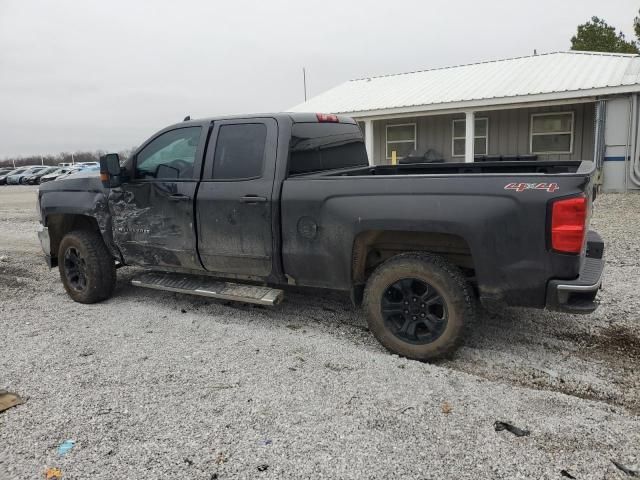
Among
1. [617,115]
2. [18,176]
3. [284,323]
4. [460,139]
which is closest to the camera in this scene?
[284,323]

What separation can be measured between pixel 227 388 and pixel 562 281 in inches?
92.3

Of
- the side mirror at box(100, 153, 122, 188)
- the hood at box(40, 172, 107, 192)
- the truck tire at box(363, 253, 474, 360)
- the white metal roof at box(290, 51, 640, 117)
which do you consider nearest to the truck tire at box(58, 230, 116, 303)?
the hood at box(40, 172, 107, 192)

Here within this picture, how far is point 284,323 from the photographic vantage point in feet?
15.6

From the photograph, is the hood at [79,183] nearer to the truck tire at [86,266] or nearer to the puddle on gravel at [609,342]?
the truck tire at [86,266]

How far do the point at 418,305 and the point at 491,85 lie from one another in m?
13.2

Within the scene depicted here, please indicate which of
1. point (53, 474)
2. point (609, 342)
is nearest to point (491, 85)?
point (609, 342)

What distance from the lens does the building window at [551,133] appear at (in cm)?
1475

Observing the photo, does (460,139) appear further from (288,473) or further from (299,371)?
(288,473)

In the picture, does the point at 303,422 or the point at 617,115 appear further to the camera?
the point at 617,115

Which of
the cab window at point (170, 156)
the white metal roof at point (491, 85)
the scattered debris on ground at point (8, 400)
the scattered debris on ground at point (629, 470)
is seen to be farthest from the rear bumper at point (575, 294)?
the white metal roof at point (491, 85)

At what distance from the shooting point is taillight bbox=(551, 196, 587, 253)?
126 inches

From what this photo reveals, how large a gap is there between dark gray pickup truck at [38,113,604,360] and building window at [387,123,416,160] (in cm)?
1201

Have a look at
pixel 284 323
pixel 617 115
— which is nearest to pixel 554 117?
pixel 617 115

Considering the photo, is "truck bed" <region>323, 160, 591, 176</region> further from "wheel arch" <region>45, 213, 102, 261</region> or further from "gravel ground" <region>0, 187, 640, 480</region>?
"wheel arch" <region>45, 213, 102, 261</region>
